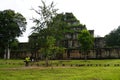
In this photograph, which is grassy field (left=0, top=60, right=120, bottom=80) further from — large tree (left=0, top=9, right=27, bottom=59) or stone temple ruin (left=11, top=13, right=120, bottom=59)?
large tree (left=0, top=9, right=27, bottom=59)

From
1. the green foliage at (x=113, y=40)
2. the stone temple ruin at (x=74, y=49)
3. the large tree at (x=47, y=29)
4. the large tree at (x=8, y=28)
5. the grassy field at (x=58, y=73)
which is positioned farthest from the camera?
the green foliage at (x=113, y=40)

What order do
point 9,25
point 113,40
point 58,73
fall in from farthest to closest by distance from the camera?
point 113,40, point 9,25, point 58,73

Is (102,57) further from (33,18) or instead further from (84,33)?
(33,18)

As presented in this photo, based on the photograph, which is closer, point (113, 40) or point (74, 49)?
point (74, 49)

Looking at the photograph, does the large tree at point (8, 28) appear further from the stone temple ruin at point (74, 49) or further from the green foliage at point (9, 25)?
the stone temple ruin at point (74, 49)

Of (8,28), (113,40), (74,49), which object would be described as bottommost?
(74,49)

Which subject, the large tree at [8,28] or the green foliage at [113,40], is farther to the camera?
the green foliage at [113,40]

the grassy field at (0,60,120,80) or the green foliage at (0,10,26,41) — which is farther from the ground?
the green foliage at (0,10,26,41)

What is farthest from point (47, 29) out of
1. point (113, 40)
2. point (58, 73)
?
point (113, 40)

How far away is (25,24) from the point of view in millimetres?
73938

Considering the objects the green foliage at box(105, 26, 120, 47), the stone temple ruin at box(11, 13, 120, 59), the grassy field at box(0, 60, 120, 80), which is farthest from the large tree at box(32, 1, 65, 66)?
the green foliage at box(105, 26, 120, 47)

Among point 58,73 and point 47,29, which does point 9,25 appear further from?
point 58,73

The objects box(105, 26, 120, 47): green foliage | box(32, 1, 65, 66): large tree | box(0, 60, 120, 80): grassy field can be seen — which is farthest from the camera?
box(105, 26, 120, 47): green foliage

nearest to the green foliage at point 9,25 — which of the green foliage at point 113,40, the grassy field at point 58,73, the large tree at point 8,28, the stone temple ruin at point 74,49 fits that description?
the large tree at point 8,28
